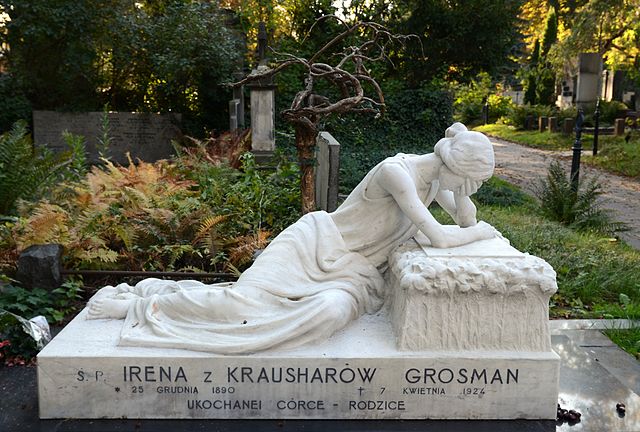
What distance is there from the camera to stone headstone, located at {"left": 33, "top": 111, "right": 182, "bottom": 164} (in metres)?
16.8

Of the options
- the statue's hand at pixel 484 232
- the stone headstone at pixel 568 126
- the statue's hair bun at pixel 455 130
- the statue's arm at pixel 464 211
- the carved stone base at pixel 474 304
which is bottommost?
Result: the carved stone base at pixel 474 304

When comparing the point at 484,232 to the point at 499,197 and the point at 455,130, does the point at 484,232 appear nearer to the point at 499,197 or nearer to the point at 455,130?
the point at 455,130

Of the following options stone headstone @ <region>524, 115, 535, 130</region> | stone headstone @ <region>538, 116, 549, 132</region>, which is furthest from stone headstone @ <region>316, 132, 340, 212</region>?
stone headstone @ <region>524, 115, 535, 130</region>

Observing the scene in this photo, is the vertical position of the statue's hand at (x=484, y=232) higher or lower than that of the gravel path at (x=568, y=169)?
higher

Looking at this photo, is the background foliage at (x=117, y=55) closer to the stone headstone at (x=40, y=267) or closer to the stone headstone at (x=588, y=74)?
the stone headstone at (x=40, y=267)

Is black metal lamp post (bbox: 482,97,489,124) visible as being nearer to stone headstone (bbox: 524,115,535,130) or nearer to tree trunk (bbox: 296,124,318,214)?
stone headstone (bbox: 524,115,535,130)

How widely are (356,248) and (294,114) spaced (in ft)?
9.60

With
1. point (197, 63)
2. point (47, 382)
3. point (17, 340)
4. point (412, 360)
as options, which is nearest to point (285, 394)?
point (412, 360)

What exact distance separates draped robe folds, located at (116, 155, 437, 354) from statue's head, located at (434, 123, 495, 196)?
0.77 feet

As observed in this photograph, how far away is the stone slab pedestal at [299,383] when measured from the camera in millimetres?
3902

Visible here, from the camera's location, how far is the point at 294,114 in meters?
Answer: 7.12

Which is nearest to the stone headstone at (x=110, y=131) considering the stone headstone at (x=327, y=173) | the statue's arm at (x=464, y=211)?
the stone headstone at (x=327, y=173)

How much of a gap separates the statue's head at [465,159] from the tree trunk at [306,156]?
318 cm

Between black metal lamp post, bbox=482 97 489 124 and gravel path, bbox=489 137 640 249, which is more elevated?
black metal lamp post, bbox=482 97 489 124
